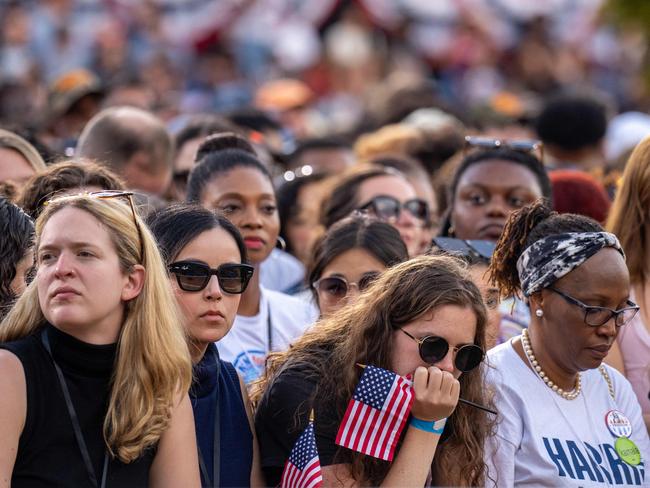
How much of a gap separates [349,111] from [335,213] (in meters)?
8.76

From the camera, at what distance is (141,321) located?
373 cm

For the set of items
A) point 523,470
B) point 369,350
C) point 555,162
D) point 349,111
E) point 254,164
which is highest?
point 349,111

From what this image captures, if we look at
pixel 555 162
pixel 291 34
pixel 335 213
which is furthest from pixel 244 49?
pixel 335 213

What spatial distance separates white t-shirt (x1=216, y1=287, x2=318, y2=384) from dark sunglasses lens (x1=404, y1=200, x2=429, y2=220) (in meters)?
0.97

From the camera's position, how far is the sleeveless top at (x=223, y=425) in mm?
3990

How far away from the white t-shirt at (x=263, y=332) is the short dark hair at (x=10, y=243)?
1.14 m

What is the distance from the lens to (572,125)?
8547 mm

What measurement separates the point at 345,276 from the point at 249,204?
2.35 feet

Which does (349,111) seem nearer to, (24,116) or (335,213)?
(24,116)

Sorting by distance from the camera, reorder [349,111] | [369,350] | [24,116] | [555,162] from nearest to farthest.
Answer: [369,350], [555,162], [24,116], [349,111]

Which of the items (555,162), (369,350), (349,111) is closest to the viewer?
(369,350)

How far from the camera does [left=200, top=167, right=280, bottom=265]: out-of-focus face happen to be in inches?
210

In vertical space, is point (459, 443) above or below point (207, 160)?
below

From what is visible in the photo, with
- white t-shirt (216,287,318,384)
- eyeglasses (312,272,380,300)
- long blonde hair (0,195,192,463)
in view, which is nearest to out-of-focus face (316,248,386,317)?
eyeglasses (312,272,380,300)
